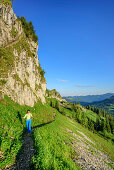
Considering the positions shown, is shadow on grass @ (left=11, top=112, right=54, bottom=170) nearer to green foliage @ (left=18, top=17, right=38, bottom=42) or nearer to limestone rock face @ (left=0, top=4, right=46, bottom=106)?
limestone rock face @ (left=0, top=4, right=46, bottom=106)

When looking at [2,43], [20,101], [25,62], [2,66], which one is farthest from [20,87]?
[2,43]

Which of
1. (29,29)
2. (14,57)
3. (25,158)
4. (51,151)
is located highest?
(29,29)

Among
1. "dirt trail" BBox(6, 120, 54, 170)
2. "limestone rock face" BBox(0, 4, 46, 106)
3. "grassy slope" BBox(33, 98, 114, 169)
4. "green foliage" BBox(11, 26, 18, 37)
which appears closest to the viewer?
"dirt trail" BBox(6, 120, 54, 170)

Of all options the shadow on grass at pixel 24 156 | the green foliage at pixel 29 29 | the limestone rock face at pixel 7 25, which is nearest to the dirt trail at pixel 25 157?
the shadow on grass at pixel 24 156

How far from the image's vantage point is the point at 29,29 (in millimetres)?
47812

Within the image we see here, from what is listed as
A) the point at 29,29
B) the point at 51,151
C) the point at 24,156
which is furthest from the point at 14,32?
the point at 51,151

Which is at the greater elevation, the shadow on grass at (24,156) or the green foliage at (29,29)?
the green foliage at (29,29)

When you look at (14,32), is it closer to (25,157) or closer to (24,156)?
(24,156)

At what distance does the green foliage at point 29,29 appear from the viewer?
4462cm

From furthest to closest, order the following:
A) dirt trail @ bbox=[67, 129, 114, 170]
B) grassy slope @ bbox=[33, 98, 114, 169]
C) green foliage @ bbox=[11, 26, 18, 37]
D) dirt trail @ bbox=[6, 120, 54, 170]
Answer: green foliage @ bbox=[11, 26, 18, 37] < dirt trail @ bbox=[67, 129, 114, 170] < grassy slope @ bbox=[33, 98, 114, 169] < dirt trail @ bbox=[6, 120, 54, 170]

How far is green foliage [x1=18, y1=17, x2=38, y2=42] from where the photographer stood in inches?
1757

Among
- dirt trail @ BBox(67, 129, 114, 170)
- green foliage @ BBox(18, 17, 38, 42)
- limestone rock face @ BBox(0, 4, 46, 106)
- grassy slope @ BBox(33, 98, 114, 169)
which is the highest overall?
green foliage @ BBox(18, 17, 38, 42)

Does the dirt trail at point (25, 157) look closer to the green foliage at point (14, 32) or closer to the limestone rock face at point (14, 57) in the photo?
the limestone rock face at point (14, 57)

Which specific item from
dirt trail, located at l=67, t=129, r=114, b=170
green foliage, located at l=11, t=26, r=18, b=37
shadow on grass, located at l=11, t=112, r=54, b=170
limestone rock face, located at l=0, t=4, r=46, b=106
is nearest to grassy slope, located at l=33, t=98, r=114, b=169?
Result: shadow on grass, located at l=11, t=112, r=54, b=170
